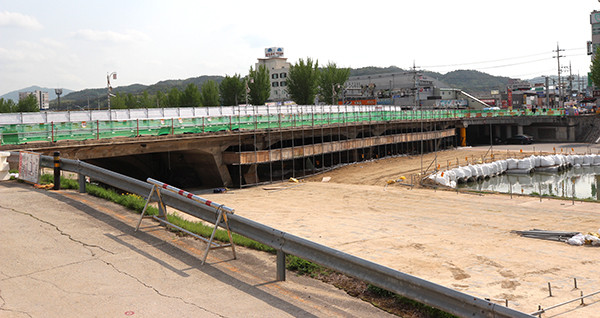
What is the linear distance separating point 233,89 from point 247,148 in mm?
72406

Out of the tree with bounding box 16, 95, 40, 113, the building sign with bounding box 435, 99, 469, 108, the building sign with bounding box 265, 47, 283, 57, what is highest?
the building sign with bounding box 265, 47, 283, 57

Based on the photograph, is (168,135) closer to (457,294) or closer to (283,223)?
(283,223)

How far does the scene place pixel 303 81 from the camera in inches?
4215

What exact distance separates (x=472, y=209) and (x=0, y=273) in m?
25.4

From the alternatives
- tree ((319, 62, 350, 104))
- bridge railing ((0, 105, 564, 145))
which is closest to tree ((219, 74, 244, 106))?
tree ((319, 62, 350, 104))

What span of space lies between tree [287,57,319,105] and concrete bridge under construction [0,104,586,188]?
41.2m

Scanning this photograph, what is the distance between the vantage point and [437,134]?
73125 mm

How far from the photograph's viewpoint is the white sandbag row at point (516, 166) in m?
48.3

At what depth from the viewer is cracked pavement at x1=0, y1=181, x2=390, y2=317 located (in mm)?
7824

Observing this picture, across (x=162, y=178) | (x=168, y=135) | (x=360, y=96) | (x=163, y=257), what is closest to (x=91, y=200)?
(x=163, y=257)

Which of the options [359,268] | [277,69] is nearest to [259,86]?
[277,69]

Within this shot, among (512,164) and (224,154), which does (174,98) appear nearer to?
(224,154)

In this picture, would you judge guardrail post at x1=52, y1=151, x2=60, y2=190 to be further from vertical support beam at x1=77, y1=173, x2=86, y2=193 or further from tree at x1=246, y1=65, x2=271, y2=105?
tree at x1=246, y1=65, x2=271, y2=105

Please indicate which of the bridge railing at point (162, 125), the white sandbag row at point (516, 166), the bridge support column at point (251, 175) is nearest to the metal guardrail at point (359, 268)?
the bridge railing at point (162, 125)
